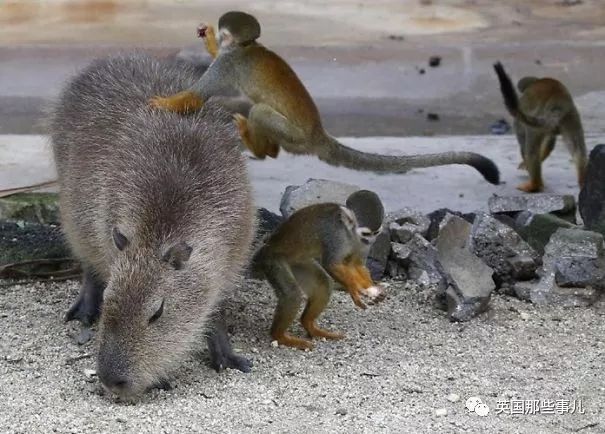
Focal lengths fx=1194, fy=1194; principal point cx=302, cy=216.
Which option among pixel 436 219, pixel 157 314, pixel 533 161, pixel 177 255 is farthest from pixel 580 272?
pixel 157 314

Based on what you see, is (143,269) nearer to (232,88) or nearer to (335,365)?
(335,365)

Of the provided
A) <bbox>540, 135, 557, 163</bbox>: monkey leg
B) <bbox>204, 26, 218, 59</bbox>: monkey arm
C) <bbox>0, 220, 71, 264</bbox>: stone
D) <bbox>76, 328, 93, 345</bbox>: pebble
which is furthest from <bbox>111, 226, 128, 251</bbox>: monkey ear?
<bbox>540, 135, 557, 163</bbox>: monkey leg

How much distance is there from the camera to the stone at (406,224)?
7680 millimetres

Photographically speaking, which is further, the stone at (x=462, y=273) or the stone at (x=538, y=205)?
the stone at (x=538, y=205)

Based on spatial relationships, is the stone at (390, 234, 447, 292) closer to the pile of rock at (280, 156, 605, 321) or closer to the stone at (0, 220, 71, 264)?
the pile of rock at (280, 156, 605, 321)

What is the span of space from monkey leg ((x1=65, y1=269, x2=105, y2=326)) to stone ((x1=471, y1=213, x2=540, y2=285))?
88.8 inches

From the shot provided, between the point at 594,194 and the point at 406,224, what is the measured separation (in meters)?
1.28

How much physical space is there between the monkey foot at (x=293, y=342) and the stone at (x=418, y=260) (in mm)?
1179

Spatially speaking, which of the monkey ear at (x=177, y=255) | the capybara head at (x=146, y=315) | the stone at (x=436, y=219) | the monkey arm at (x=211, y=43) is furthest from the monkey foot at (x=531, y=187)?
the monkey ear at (x=177, y=255)

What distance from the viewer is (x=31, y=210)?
8.15 meters

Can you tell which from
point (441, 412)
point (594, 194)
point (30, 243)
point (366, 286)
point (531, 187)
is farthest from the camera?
point (531, 187)

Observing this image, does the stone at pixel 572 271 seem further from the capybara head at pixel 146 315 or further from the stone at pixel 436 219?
the capybara head at pixel 146 315

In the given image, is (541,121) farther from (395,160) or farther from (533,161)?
(395,160)

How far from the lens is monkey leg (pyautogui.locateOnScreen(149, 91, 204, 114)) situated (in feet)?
21.2
